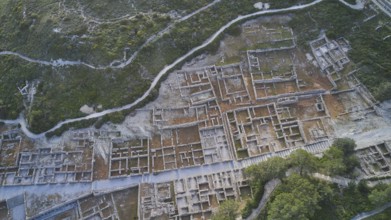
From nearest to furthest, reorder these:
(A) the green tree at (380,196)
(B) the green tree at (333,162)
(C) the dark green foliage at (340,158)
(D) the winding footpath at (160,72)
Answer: (A) the green tree at (380,196), (B) the green tree at (333,162), (C) the dark green foliage at (340,158), (D) the winding footpath at (160,72)

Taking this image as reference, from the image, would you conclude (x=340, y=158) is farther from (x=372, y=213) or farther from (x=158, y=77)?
(x=158, y=77)

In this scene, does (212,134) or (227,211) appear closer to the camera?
(227,211)

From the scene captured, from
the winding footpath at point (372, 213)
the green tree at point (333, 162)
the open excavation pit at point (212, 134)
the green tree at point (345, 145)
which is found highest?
the open excavation pit at point (212, 134)

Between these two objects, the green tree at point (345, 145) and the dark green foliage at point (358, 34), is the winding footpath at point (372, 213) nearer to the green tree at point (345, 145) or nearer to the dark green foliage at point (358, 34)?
the green tree at point (345, 145)

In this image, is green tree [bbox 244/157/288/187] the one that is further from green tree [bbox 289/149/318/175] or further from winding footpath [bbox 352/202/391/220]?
winding footpath [bbox 352/202/391/220]

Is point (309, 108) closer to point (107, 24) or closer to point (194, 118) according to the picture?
point (194, 118)

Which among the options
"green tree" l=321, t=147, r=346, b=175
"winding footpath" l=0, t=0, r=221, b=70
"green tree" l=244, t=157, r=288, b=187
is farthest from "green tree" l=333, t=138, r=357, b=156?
"winding footpath" l=0, t=0, r=221, b=70

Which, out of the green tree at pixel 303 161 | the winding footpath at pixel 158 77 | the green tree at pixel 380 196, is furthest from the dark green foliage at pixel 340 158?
the winding footpath at pixel 158 77

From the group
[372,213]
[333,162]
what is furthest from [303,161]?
[372,213]

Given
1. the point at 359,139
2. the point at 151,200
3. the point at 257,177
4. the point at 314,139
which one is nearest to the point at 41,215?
the point at 151,200
